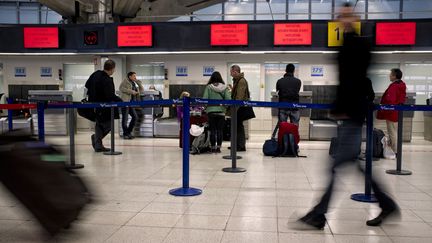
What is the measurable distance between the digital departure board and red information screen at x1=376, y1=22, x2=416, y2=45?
1.59m

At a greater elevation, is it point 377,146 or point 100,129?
point 100,129

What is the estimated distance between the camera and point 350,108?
317cm

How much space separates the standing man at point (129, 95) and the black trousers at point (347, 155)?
7293 millimetres

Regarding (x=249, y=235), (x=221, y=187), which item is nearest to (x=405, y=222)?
(x=249, y=235)

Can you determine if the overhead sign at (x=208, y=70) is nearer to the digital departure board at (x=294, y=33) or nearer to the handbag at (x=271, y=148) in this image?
the digital departure board at (x=294, y=33)

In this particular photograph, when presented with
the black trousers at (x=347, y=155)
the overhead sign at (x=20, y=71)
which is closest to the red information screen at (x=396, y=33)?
the black trousers at (x=347, y=155)

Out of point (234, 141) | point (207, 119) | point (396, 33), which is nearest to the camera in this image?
point (234, 141)

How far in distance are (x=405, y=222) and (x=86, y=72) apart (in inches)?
432

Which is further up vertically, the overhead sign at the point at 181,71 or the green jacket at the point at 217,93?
the overhead sign at the point at 181,71

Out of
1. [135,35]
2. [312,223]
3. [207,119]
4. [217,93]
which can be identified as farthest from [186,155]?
[135,35]

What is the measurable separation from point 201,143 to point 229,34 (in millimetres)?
3546

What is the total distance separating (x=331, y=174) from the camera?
3.20 m

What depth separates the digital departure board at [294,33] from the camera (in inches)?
387

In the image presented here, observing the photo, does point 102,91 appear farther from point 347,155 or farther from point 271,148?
point 347,155
